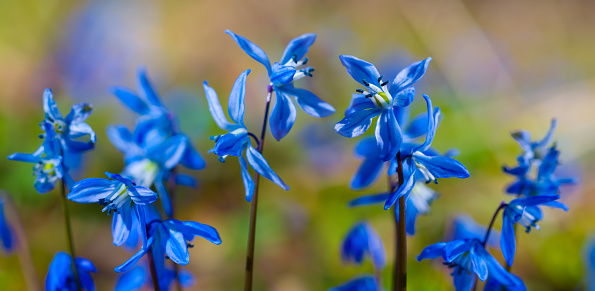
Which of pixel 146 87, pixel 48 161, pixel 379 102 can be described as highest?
pixel 146 87

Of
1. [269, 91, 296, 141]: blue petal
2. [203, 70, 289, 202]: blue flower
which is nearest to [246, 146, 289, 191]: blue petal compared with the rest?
[203, 70, 289, 202]: blue flower

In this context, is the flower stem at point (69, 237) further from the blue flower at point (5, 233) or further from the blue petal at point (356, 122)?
the blue petal at point (356, 122)

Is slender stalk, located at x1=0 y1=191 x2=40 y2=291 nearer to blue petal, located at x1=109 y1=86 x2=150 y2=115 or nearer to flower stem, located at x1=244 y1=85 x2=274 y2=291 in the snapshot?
blue petal, located at x1=109 y1=86 x2=150 y2=115

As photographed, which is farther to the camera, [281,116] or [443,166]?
[281,116]

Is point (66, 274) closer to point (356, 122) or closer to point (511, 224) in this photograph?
point (356, 122)

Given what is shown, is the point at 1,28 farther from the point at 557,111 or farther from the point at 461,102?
the point at 557,111

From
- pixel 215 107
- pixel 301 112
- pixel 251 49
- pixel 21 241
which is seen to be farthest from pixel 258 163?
pixel 301 112

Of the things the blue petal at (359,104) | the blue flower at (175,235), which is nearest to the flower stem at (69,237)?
the blue flower at (175,235)
